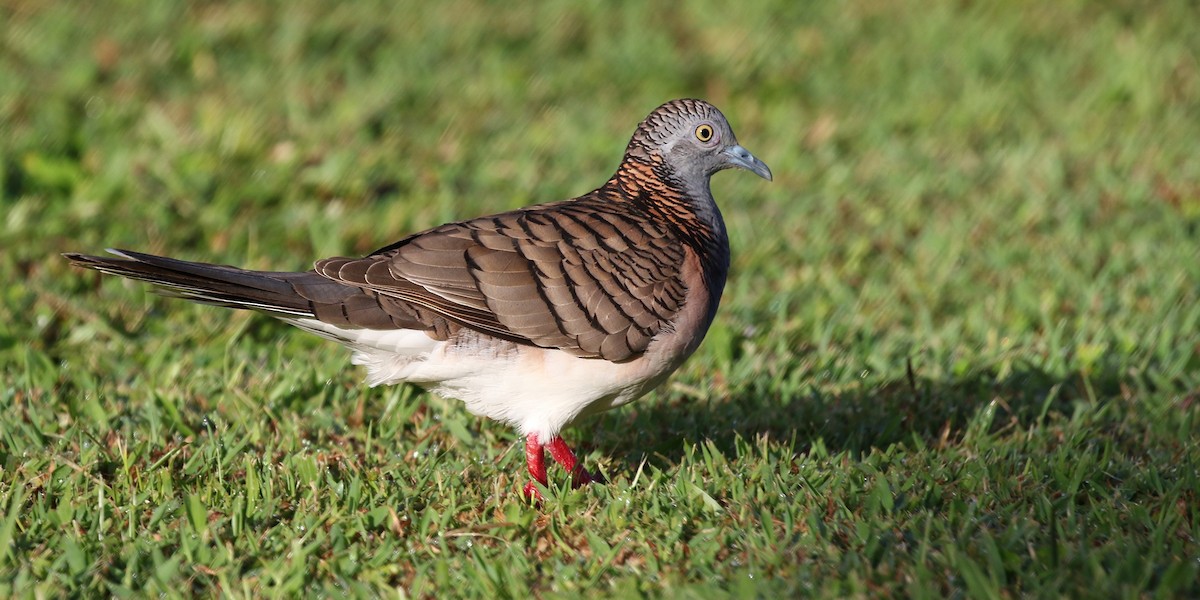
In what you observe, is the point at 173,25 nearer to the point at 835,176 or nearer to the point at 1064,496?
the point at 835,176

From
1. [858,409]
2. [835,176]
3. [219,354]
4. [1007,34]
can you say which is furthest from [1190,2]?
[219,354]

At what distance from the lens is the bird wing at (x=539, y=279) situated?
4.11 meters

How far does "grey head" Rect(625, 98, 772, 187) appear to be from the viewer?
479 cm

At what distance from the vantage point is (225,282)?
13.0ft

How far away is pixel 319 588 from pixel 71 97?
4.93 meters

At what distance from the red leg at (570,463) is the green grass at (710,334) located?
0.08 metres

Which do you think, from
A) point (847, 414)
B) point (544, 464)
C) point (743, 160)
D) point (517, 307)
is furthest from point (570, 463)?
point (743, 160)

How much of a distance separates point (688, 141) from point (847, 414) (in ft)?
3.96

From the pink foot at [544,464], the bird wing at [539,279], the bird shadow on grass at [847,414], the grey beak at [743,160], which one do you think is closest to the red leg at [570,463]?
the pink foot at [544,464]

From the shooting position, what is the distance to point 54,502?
→ 403 centimetres

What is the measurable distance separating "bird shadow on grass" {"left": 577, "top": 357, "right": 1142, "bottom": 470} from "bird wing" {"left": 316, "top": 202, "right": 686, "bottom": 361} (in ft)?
1.86

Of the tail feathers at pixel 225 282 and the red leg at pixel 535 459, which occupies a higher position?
the tail feathers at pixel 225 282

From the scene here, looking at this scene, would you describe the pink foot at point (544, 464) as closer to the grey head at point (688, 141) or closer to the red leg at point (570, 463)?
the red leg at point (570, 463)

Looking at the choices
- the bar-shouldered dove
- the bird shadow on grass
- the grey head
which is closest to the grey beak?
the grey head
